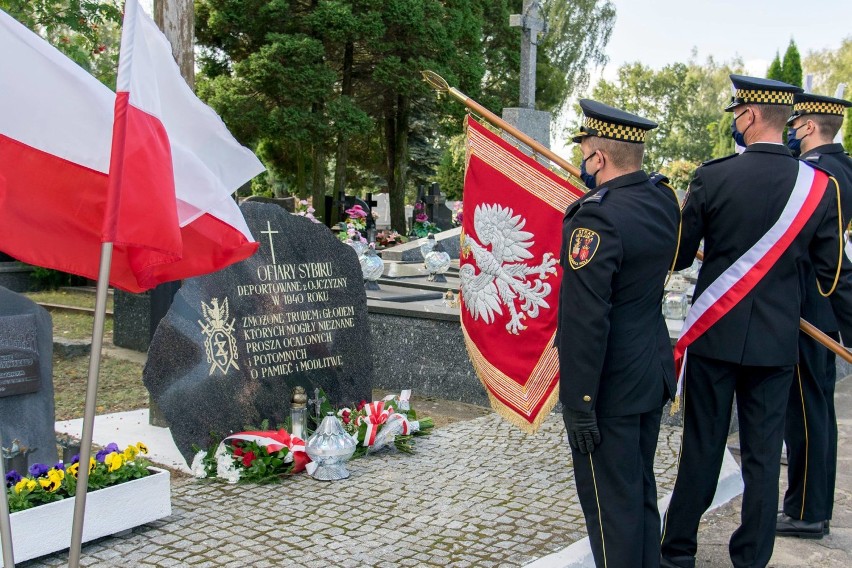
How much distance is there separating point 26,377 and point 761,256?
3.76 meters

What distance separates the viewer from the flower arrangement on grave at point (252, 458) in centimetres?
534

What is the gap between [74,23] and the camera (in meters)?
10.1

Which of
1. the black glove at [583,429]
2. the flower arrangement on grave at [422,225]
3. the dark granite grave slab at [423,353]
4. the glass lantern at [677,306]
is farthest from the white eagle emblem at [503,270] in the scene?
the flower arrangement on grave at [422,225]

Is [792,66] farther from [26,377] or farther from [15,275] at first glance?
[26,377]

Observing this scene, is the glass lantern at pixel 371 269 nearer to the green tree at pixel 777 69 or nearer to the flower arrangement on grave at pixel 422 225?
the flower arrangement on grave at pixel 422 225

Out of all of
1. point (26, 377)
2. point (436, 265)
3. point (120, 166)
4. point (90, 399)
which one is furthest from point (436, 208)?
point (90, 399)

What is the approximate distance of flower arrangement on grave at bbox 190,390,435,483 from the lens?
5363 mm

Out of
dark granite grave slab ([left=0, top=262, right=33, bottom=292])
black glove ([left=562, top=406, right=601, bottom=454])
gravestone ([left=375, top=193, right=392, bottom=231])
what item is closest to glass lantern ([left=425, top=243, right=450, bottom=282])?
black glove ([left=562, top=406, right=601, bottom=454])

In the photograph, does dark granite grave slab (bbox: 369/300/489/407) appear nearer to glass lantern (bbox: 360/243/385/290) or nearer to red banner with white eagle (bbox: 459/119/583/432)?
glass lantern (bbox: 360/243/385/290)

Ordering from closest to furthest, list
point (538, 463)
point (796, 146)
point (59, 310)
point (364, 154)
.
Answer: point (796, 146)
point (538, 463)
point (59, 310)
point (364, 154)

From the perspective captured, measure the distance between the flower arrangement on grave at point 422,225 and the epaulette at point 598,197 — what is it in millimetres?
16268

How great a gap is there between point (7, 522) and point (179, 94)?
4.61 ft

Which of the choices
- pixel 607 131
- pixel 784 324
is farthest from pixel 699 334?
pixel 607 131

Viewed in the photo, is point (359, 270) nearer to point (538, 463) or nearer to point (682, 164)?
point (538, 463)
